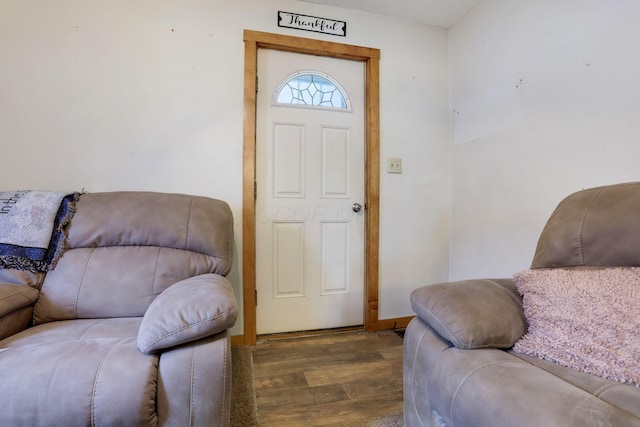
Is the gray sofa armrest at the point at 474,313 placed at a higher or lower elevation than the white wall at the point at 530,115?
lower

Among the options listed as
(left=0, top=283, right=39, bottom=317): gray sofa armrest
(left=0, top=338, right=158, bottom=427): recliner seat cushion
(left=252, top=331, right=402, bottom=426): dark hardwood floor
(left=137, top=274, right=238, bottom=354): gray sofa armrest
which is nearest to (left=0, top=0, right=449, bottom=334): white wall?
(left=252, top=331, right=402, bottom=426): dark hardwood floor

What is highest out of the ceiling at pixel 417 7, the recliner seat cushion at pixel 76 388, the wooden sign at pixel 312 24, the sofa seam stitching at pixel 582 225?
the ceiling at pixel 417 7

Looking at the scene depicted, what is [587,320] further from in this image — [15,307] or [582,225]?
[15,307]

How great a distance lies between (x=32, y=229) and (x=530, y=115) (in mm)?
2611

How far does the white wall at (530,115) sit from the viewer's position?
131cm

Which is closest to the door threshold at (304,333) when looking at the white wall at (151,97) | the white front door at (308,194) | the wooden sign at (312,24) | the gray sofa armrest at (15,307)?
the white front door at (308,194)

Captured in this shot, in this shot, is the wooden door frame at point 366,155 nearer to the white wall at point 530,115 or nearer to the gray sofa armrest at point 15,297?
the white wall at point 530,115

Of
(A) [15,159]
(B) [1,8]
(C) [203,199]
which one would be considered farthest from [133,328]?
(B) [1,8]

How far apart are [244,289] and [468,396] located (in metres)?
1.49

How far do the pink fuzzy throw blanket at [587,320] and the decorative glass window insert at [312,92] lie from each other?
169 centimetres

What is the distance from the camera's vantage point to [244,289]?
6.36 feet

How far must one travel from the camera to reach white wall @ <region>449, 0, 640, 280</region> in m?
1.31

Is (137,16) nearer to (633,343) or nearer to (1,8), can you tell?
(1,8)

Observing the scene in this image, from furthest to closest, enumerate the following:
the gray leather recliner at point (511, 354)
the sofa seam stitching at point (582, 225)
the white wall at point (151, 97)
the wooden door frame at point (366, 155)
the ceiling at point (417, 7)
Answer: the ceiling at point (417, 7), the wooden door frame at point (366, 155), the white wall at point (151, 97), the sofa seam stitching at point (582, 225), the gray leather recliner at point (511, 354)
